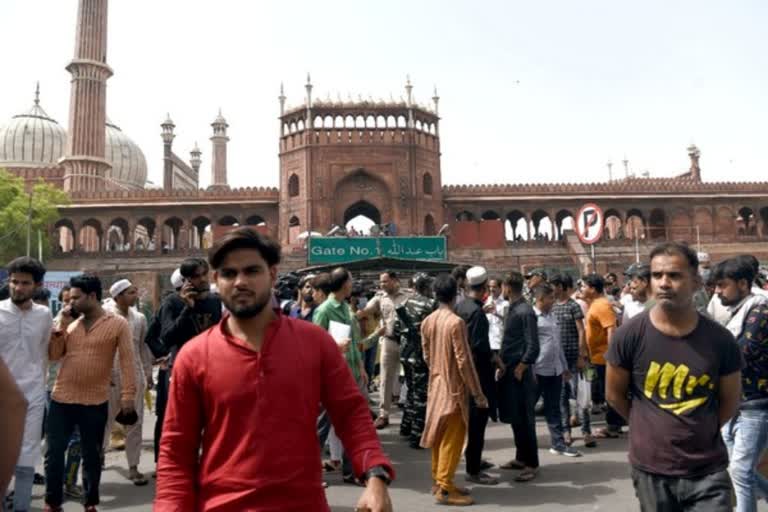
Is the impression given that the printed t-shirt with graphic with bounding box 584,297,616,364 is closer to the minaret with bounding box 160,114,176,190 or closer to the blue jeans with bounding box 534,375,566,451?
the blue jeans with bounding box 534,375,566,451

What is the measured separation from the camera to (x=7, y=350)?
12.5 ft

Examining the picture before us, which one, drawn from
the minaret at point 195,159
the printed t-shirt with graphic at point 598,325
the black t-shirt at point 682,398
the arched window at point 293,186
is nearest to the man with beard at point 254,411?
the black t-shirt at point 682,398

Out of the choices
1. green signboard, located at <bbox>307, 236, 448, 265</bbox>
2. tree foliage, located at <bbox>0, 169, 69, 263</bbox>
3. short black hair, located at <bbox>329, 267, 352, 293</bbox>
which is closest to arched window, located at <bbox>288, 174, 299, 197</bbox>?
tree foliage, located at <bbox>0, 169, 69, 263</bbox>


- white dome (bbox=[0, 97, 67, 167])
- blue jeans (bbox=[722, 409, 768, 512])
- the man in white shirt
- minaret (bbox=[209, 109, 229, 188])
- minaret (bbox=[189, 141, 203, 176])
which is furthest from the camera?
minaret (bbox=[189, 141, 203, 176])

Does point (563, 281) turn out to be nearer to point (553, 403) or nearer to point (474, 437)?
point (553, 403)

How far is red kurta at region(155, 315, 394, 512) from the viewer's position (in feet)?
5.89

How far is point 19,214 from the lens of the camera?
87.1 feet

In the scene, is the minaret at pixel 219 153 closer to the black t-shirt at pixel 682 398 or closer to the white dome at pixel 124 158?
the white dome at pixel 124 158

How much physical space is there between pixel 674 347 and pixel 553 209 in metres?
31.6

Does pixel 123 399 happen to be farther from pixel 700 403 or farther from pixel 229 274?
pixel 700 403

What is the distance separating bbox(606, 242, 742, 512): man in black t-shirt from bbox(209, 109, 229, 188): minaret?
51.9 m

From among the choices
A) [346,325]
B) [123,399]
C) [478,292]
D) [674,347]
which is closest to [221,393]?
[674,347]

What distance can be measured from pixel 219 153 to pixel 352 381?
5384cm

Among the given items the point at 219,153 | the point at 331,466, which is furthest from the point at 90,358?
the point at 219,153
